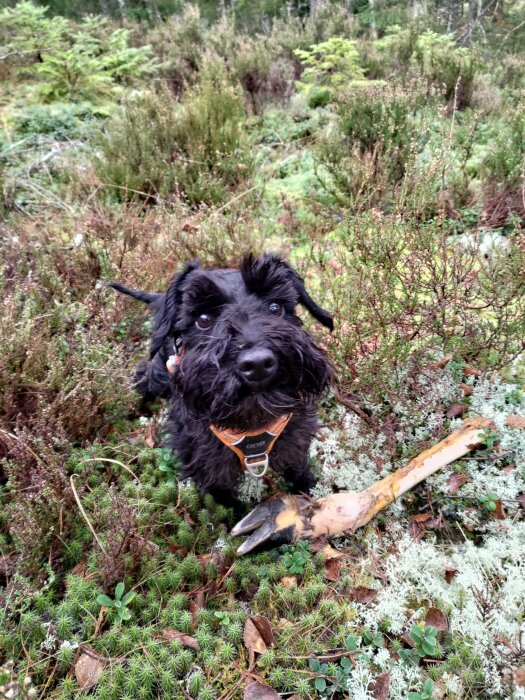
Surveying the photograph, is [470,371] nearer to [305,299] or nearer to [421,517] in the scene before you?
[421,517]

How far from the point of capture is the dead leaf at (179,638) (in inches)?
79.9

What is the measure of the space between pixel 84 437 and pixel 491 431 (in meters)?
2.61

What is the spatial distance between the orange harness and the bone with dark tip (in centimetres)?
29

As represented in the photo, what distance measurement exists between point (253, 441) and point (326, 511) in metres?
0.63

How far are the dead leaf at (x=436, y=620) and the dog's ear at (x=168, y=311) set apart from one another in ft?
6.02

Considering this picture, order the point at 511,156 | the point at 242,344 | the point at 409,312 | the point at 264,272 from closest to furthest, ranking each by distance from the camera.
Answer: the point at 242,344, the point at 264,272, the point at 409,312, the point at 511,156

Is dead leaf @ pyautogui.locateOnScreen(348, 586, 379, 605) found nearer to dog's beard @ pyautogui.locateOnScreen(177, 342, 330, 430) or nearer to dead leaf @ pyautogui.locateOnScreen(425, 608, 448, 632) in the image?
dead leaf @ pyautogui.locateOnScreen(425, 608, 448, 632)

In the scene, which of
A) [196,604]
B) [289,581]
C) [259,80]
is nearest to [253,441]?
[289,581]

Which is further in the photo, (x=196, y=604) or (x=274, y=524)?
(x=274, y=524)

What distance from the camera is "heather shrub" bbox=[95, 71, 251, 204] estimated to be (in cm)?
556

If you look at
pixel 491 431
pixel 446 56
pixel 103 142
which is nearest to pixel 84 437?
pixel 491 431

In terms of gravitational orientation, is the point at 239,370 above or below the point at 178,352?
above

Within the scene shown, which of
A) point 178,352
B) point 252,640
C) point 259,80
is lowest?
point 252,640

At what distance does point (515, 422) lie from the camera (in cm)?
284
